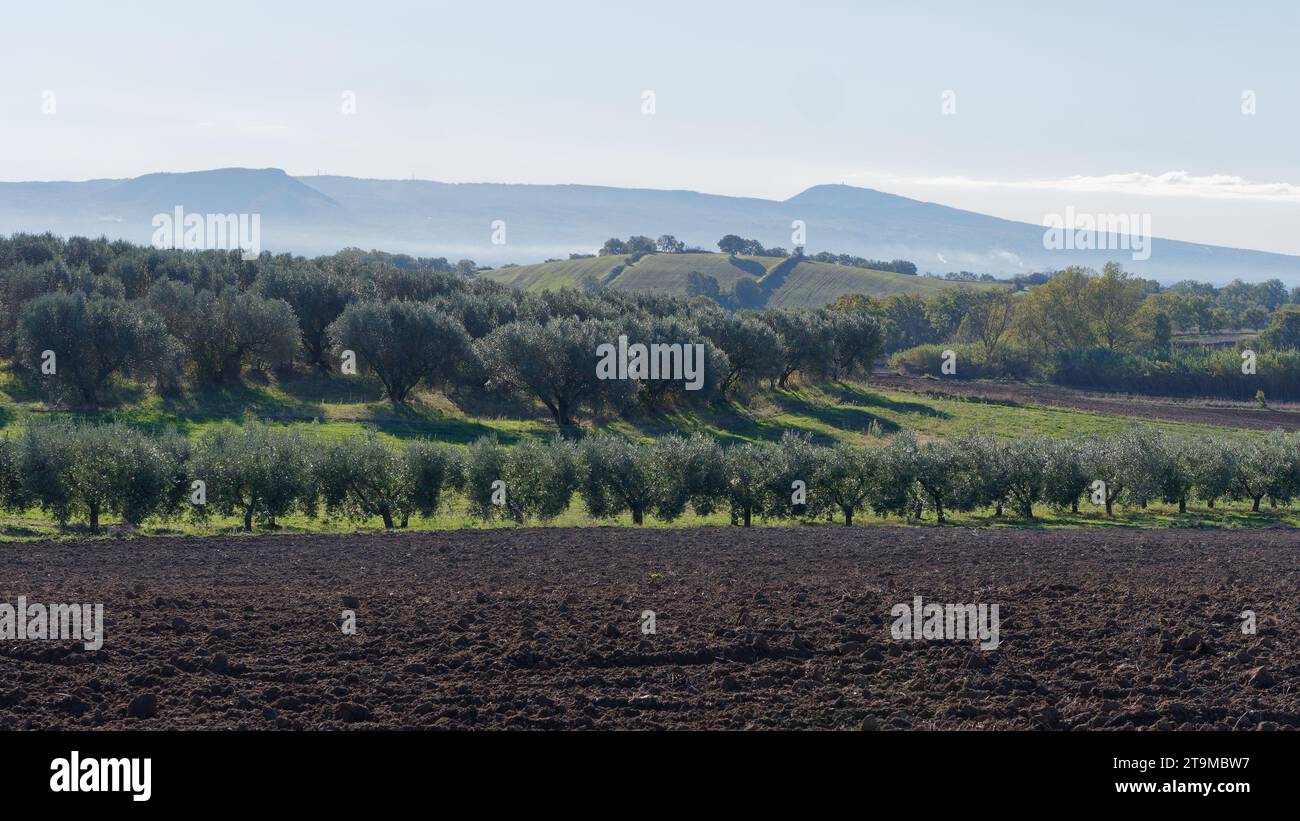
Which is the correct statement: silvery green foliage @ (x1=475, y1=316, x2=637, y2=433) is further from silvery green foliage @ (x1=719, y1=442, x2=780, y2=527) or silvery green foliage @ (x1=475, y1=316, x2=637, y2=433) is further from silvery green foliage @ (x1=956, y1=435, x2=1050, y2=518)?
silvery green foliage @ (x1=956, y1=435, x2=1050, y2=518)

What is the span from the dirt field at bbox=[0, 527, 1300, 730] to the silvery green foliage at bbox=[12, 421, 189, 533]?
6762mm

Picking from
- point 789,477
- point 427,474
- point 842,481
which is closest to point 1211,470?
point 842,481

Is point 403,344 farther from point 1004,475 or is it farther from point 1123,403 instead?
point 1123,403

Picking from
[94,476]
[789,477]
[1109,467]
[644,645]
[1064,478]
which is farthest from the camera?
[1109,467]

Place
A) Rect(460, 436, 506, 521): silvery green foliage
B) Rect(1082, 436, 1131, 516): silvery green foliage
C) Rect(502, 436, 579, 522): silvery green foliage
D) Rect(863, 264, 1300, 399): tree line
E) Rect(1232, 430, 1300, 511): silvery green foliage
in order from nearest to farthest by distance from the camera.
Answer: Rect(460, 436, 506, 521): silvery green foliage, Rect(502, 436, 579, 522): silvery green foliage, Rect(1082, 436, 1131, 516): silvery green foliage, Rect(1232, 430, 1300, 511): silvery green foliage, Rect(863, 264, 1300, 399): tree line

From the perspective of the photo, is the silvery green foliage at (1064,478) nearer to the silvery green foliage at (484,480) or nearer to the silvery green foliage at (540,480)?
the silvery green foliage at (540,480)

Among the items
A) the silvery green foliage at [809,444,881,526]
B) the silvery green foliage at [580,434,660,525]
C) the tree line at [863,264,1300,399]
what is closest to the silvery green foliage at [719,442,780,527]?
the silvery green foliage at [809,444,881,526]

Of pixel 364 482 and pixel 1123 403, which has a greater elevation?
pixel 1123 403

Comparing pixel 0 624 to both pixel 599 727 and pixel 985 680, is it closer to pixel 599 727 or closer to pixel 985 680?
pixel 599 727

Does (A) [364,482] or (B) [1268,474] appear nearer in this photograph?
(A) [364,482]

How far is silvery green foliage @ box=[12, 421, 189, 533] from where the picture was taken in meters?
33.2

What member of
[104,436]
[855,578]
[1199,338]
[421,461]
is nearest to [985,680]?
[855,578]

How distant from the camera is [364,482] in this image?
119ft

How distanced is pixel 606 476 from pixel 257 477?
11819mm
